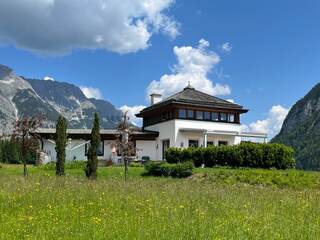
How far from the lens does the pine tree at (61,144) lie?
27984mm

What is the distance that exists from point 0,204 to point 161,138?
1436 inches

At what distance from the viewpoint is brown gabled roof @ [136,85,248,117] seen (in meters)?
46.3

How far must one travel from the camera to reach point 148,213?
10.5 meters

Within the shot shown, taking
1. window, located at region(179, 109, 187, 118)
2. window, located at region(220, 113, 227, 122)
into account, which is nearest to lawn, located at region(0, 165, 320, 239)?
window, located at region(179, 109, 187, 118)

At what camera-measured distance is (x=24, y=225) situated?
29.3 ft

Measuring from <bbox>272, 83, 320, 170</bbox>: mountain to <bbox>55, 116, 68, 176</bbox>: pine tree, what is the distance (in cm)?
8184

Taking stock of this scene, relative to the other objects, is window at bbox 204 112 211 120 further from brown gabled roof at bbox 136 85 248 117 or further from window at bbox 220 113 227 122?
window at bbox 220 113 227 122

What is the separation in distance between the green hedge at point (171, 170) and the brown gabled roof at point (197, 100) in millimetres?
17110

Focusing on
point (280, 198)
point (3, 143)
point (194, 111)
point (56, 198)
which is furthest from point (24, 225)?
point (3, 143)

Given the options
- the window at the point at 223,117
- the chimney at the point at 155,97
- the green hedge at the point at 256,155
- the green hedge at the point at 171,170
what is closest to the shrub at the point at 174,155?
the green hedge at the point at 256,155

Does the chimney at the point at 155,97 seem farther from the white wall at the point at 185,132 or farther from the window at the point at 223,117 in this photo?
the window at the point at 223,117

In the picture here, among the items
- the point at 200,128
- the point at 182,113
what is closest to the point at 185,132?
the point at 200,128

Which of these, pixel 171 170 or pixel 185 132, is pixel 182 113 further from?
pixel 171 170

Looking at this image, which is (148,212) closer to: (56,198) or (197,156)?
(56,198)
